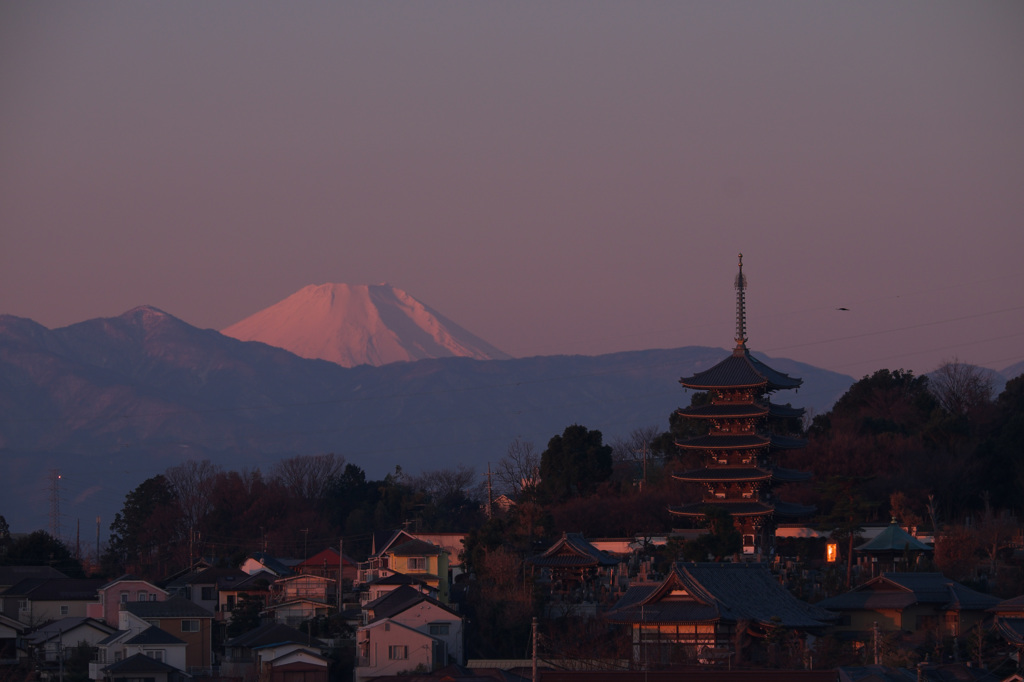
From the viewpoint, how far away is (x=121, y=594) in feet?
162

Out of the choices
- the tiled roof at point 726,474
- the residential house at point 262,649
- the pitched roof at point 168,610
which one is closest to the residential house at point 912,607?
the tiled roof at point 726,474

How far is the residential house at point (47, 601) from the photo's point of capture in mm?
51344

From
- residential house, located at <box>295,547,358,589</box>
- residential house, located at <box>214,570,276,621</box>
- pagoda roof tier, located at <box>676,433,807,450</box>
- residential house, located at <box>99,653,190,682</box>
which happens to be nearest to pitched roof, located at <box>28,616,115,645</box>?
residential house, located at <box>99,653,190,682</box>

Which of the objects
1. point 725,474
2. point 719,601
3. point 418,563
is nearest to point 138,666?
point 418,563

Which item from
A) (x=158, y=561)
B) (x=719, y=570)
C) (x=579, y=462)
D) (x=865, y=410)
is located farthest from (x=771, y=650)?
(x=158, y=561)

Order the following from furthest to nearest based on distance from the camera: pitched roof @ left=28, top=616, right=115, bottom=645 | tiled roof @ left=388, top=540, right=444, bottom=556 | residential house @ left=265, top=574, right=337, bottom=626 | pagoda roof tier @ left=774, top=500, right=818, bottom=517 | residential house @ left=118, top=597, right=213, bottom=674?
pagoda roof tier @ left=774, top=500, right=818, bottom=517 → tiled roof @ left=388, top=540, right=444, bottom=556 → residential house @ left=265, top=574, right=337, bottom=626 → pitched roof @ left=28, top=616, right=115, bottom=645 → residential house @ left=118, top=597, right=213, bottom=674

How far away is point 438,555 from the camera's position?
50.8m

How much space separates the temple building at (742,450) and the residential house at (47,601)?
943 inches

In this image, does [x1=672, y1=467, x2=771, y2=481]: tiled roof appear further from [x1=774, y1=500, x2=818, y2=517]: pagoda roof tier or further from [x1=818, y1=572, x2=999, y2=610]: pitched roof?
[x1=818, y1=572, x2=999, y2=610]: pitched roof

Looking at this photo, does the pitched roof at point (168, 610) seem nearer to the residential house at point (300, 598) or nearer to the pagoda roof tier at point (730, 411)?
the residential house at point (300, 598)

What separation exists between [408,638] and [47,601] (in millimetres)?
18131

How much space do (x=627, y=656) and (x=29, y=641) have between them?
21.8 m

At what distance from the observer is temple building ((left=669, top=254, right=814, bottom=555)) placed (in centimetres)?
5178

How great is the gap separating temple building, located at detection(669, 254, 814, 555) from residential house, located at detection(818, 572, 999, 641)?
9.87 metres
